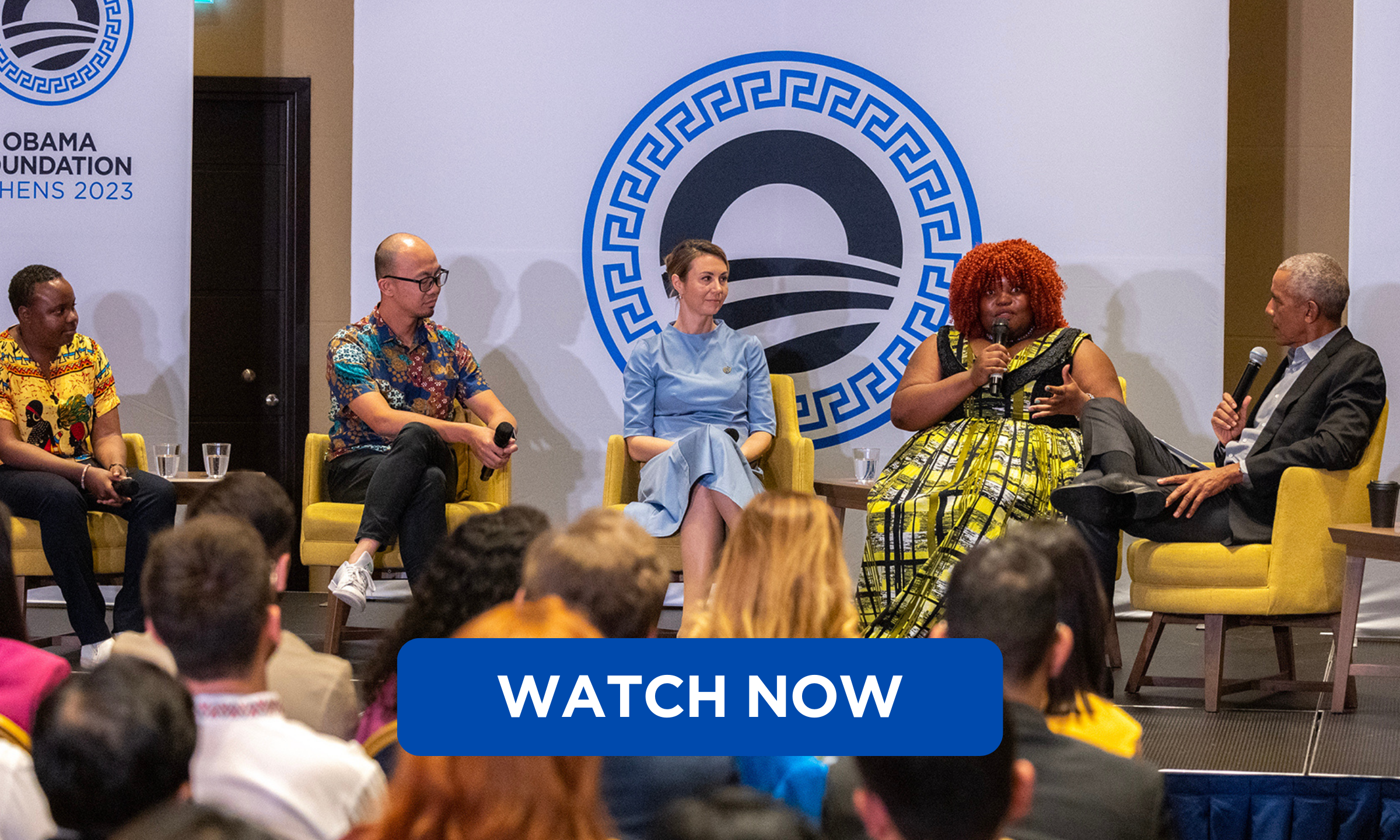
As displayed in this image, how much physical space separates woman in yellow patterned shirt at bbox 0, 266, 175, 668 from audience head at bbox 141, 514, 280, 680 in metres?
2.50

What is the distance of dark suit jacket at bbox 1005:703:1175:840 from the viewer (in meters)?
1.26

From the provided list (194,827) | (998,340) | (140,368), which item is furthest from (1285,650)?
(140,368)

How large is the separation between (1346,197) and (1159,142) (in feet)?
2.72

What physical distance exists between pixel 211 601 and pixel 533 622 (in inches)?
16.0

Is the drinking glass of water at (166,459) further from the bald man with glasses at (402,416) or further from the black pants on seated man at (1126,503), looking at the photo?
the black pants on seated man at (1126,503)

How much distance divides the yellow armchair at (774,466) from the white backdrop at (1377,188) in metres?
1.84

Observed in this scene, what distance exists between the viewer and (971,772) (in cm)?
116

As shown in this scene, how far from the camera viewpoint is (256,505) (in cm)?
218

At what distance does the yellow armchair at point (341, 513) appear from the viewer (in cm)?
397

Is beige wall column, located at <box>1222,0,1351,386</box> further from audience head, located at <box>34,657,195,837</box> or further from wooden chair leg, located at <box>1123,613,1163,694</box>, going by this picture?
audience head, located at <box>34,657,195,837</box>

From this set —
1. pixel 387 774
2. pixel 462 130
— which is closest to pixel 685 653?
pixel 387 774

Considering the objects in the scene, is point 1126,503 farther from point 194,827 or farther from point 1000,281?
point 194,827

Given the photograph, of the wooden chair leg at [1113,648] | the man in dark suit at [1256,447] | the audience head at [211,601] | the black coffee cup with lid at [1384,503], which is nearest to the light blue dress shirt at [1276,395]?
the man in dark suit at [1256,447]

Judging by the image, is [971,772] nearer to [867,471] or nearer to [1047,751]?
[1047,751]
